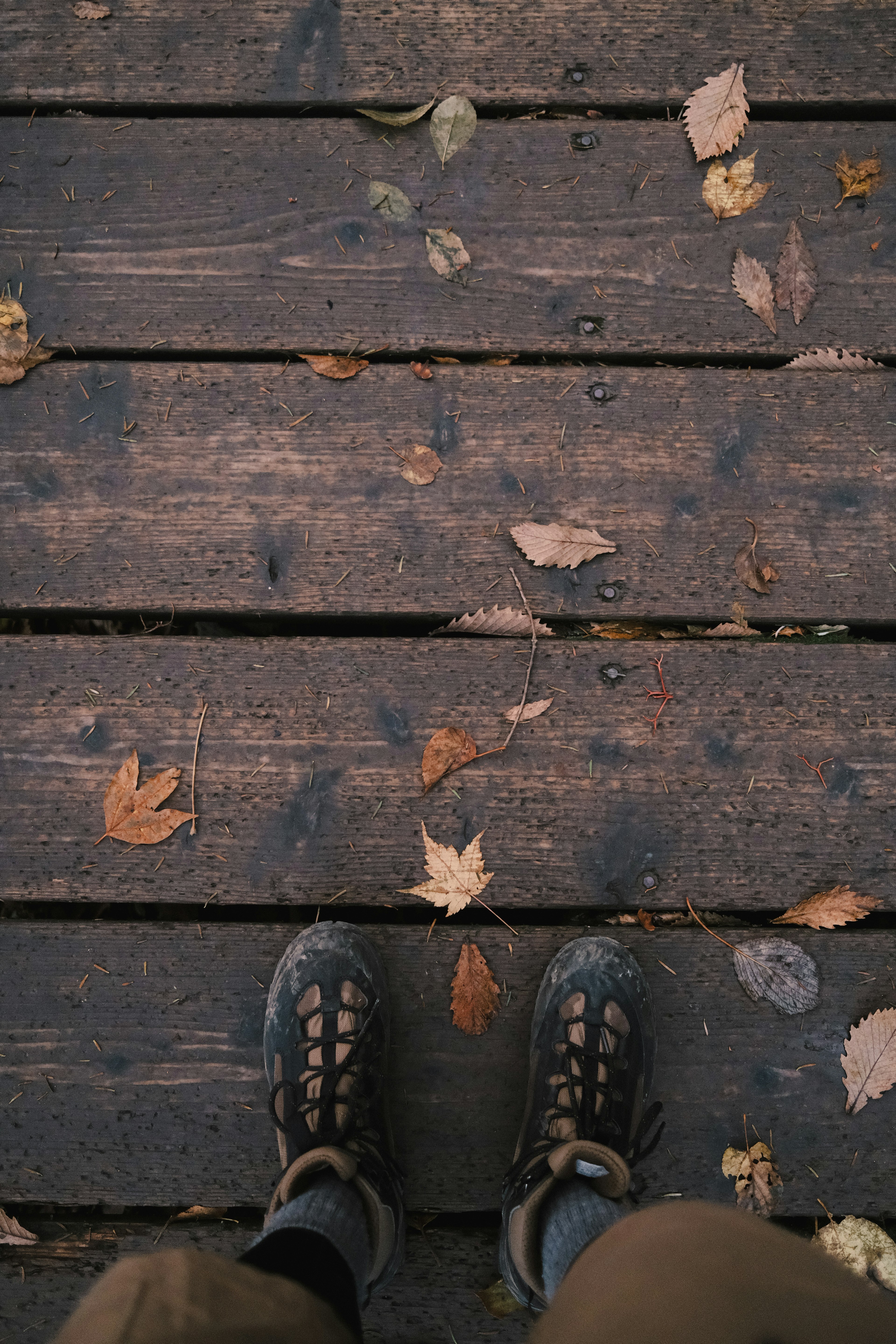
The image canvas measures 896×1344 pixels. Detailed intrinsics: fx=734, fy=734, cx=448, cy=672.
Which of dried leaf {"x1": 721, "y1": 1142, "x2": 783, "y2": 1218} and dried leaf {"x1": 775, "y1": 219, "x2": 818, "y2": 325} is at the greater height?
dried leaf {"x1": 775, "y1": 219, "x2": 818, "y2": 325}

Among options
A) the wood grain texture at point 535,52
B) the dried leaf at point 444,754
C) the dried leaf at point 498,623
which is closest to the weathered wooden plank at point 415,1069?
the dried leaf at point 444,754

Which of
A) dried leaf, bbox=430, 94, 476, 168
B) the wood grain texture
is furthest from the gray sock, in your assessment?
the wood grain texture

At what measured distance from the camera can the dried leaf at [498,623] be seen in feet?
4.89

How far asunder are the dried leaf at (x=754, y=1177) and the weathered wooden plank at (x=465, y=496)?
1073mm

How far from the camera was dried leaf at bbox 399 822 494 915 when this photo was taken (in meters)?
1.48

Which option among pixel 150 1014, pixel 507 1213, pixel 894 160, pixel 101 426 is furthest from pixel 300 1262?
pixel 894 160

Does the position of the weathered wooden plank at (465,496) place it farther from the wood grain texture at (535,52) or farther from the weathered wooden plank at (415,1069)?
the weathered wooden plank at (415,1069)

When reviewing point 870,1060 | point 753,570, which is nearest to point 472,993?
point 870,1060

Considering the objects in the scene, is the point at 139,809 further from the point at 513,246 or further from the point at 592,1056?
the point at 513,246

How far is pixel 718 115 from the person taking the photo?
60.1 inches

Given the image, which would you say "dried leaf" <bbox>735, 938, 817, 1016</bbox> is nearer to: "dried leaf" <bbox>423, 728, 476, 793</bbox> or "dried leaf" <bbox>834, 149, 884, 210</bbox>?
"dried leaf" <bbox>423, 728, 476, 793</bbox>

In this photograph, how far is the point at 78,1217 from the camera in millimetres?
1520

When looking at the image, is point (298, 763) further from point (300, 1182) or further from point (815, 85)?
point (815, 85)

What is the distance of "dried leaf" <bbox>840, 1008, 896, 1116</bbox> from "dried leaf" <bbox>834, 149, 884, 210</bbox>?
1672 mm
